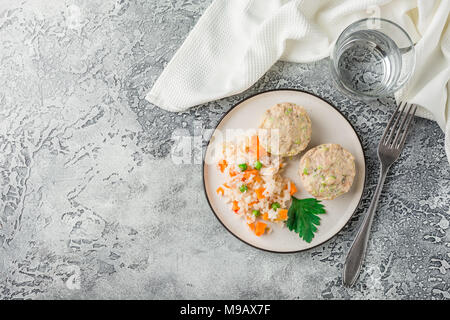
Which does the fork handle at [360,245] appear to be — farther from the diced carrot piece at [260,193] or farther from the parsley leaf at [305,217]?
the diced carrot piece at [260,193]

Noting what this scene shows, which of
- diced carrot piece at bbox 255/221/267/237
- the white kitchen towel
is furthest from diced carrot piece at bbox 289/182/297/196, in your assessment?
the white kitchen towel

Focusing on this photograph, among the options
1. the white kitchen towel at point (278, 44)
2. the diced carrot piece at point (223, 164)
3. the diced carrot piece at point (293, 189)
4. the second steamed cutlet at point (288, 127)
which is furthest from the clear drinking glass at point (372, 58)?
the diced carrot piece at point (223, 164)

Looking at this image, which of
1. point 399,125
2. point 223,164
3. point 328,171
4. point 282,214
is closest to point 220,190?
point 223,164

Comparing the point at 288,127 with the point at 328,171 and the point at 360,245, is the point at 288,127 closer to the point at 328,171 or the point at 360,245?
the point at 328,171

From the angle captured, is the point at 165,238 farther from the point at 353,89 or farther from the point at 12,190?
the point at 353,89

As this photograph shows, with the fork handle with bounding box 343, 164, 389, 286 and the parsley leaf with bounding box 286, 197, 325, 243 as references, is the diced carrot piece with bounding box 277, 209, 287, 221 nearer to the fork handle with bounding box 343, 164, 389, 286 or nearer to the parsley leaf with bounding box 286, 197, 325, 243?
the parsley leaf with bounding box 286, 197, 325, 243

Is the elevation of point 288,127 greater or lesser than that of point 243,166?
greater
